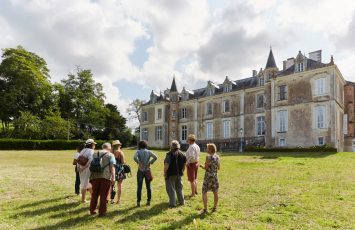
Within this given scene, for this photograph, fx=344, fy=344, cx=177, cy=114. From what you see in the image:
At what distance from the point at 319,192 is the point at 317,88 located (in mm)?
A: 23944

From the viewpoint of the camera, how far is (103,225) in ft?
24.1

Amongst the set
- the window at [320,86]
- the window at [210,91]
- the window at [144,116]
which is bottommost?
the window at [144,116]

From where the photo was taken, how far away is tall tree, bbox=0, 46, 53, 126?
43875 millimetres

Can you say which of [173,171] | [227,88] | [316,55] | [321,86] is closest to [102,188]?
[173,171]

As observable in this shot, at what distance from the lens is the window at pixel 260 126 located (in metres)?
38.9

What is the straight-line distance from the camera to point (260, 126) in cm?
3931

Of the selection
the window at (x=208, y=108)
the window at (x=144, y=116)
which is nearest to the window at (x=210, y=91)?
the window at (x=208, y=108)

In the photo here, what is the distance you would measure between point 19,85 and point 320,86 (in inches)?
1413

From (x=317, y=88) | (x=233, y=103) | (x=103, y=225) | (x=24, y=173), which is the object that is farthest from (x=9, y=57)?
(x=103, y=225)

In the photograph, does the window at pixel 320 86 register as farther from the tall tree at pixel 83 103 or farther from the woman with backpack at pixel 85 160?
the tall tree at pixel 83 103

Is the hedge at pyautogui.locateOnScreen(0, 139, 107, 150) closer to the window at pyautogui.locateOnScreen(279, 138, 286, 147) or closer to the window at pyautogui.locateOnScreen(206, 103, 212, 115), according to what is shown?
the window at pyautogui.locateOnScreen(206, 103, 212, 115)

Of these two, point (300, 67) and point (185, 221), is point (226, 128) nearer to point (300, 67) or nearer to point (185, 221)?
point (300, 67)

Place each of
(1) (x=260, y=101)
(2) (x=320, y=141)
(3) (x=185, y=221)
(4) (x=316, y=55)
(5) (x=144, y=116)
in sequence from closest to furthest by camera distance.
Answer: (3) (x=185, y=221), (2) (x=320, y=141), (4) (x=316, y=55), (1) (x=260, y=101), (5) (x=144, y=116)

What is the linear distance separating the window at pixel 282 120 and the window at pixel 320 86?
12.2 feet
